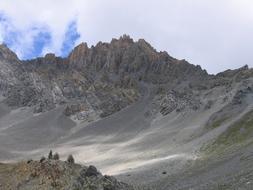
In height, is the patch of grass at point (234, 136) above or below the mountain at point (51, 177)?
above

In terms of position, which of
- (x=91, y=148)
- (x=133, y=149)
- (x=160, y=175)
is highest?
(x=91, y=148)

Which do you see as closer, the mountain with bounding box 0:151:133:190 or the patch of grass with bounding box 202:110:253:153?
the mountain with bounding box 0:151:133:190

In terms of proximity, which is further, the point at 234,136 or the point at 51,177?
the point at 234,136

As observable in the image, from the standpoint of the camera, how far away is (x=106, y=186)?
111 feet

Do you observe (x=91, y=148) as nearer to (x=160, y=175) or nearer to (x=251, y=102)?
(x=251, y=102)

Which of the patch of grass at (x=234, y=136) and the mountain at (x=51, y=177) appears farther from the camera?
the patch of grass at (x=234, y=136)

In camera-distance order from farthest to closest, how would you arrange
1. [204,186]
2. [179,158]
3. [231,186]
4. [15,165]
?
[179,158], [204,186], [231,186], [15,165]

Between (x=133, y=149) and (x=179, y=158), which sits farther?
(x=133, y=149)

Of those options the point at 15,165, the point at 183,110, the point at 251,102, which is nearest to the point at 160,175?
the point at 15,165

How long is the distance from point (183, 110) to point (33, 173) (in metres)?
163

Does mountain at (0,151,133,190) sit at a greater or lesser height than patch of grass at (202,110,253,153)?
lesser

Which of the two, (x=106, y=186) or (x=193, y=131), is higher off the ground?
(x=193, y=131)

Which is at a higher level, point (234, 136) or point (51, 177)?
point (234, 136)

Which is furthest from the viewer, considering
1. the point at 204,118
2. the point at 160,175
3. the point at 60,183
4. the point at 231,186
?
the point at 204,118
